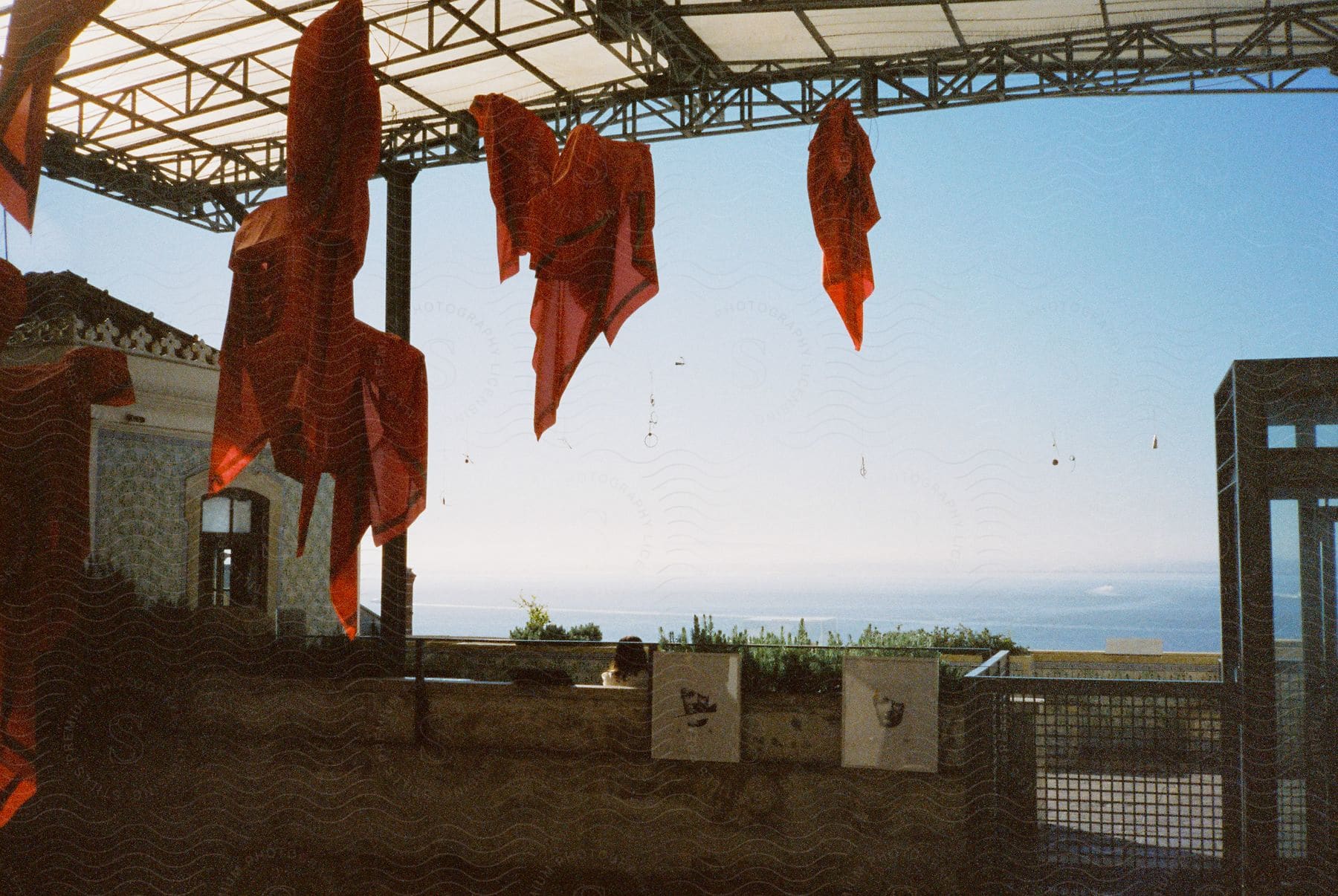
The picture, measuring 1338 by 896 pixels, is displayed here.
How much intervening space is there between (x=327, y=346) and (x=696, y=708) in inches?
134

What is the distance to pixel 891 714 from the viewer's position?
5164 millimetres

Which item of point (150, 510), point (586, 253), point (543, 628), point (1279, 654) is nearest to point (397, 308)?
point (150, 510)

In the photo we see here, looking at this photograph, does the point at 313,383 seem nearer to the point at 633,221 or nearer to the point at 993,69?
the point at 633,221

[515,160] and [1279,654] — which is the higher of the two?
[515,160]

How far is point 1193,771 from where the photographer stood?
430 centimetres

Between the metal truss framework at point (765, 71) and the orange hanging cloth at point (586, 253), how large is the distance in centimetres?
561

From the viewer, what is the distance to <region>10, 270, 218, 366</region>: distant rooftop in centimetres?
976

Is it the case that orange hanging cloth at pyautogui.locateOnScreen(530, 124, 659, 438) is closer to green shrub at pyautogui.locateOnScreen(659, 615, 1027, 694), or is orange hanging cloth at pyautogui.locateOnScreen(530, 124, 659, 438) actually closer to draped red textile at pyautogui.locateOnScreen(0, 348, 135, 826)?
draped red textile at pyautogui.locateOnScreen(0, 348, 135, 826)

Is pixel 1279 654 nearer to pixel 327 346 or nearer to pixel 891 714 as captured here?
pixel 891 714

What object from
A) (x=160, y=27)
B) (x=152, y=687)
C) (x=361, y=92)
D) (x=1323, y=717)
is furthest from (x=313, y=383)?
(x=160, y=27)

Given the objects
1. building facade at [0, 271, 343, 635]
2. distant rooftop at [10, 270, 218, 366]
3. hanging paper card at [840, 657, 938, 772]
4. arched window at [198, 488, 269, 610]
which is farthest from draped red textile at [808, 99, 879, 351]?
arched window at [198, 488, 269, 610]

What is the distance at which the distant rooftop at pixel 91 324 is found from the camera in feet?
32.0

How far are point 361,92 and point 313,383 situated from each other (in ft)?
2.52

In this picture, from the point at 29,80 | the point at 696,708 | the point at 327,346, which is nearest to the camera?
the point at 29,80
